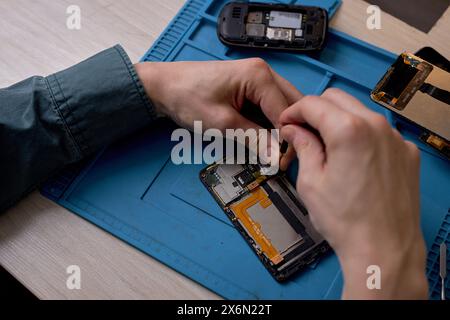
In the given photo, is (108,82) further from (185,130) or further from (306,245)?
(306,245)

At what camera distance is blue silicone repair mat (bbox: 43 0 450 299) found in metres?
0.79

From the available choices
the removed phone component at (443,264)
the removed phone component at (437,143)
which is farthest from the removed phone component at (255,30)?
the removed phone component at (443,264)

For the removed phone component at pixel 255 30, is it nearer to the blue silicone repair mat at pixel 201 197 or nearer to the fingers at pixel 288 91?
the blue silicone repair mat at pixel 201 197

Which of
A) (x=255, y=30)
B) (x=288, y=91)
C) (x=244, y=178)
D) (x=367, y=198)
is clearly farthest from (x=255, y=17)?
(x=367, y=198)

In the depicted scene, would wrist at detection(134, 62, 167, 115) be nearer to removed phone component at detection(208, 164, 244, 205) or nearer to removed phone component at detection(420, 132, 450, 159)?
removed phone component at detection(208, 164, 244, 205)

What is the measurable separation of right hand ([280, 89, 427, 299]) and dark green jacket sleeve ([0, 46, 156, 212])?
1.21ft

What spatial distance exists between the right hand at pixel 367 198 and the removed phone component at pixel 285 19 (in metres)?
0.36

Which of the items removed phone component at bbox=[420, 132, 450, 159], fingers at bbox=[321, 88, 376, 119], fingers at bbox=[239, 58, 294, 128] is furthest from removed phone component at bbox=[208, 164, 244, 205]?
removed phone component at bbox=[420, 132, 450, 159]

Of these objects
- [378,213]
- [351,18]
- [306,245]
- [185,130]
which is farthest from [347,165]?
[351,18]

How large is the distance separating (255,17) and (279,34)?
0.23 feet

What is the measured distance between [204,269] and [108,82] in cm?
39

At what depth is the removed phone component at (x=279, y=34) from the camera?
95 cm

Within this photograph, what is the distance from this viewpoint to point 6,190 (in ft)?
2.66
